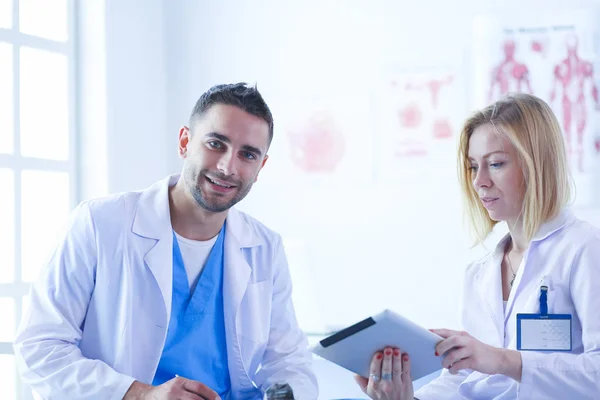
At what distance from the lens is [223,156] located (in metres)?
1.87

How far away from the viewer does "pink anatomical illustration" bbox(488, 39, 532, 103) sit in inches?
120

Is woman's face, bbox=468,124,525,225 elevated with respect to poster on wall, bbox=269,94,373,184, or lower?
lower

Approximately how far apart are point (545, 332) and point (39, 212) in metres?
2.17

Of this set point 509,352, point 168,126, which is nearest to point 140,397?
point 509,352

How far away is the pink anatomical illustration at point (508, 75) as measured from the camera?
10.00ft

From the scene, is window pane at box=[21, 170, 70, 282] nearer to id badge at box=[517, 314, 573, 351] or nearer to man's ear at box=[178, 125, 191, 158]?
man's ear at box=[178, 125, 191, 158]

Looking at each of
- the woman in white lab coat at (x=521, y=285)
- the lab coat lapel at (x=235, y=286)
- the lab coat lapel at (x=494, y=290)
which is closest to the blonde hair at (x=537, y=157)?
the woman in white lab coat at (x=521, y=285)

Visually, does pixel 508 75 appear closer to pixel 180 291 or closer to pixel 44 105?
pixel 180 291

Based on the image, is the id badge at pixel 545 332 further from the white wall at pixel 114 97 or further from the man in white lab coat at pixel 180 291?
the white wall at pixel 114 97

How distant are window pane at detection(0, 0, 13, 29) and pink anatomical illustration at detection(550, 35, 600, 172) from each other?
216cm

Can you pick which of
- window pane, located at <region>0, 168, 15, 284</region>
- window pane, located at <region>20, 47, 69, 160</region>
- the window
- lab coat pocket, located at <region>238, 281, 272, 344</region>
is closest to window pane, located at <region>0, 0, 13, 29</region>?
the window

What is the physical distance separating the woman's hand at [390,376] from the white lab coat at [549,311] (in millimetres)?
144

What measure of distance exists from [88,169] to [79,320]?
1.58m

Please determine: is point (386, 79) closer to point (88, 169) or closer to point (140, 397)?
point (88, 169)
